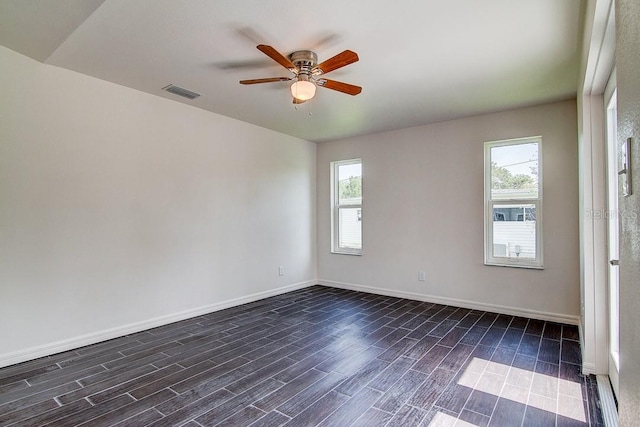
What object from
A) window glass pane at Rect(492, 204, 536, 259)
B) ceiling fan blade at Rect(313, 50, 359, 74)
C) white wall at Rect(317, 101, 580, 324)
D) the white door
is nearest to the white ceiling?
ceiling fan blade at Rect(313, 50, 359, 74)

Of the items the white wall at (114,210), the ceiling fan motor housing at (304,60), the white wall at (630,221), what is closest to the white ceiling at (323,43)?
the ceiling fan motor housing at (304,60)

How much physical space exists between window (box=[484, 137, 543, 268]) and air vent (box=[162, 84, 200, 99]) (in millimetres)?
3580

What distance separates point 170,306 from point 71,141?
1.96m

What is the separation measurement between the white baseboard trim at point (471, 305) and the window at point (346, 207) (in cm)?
58

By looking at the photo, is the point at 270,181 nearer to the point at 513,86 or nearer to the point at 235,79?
the point at 235,79

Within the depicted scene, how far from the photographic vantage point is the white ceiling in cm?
211

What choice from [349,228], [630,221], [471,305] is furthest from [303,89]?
[471,305]

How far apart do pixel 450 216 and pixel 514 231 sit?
0.76 meters

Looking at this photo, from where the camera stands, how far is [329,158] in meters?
5.68

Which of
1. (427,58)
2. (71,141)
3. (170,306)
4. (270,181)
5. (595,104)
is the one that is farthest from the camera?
(270,181)

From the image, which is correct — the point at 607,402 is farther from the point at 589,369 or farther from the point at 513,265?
the point at 513,265

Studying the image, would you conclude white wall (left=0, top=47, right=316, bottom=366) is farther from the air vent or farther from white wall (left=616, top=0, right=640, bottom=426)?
white wall (left=616, top=0, right=640, bottom=426)

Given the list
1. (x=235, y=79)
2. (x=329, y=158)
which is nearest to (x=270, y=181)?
(x=329, y=158)

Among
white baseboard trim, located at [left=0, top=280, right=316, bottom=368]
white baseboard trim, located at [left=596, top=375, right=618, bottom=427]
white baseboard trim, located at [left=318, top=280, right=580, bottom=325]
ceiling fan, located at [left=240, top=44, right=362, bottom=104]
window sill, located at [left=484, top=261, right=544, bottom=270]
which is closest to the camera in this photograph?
white baseboard trim, located at [left=596, top=375, right=618, bottom=427]
